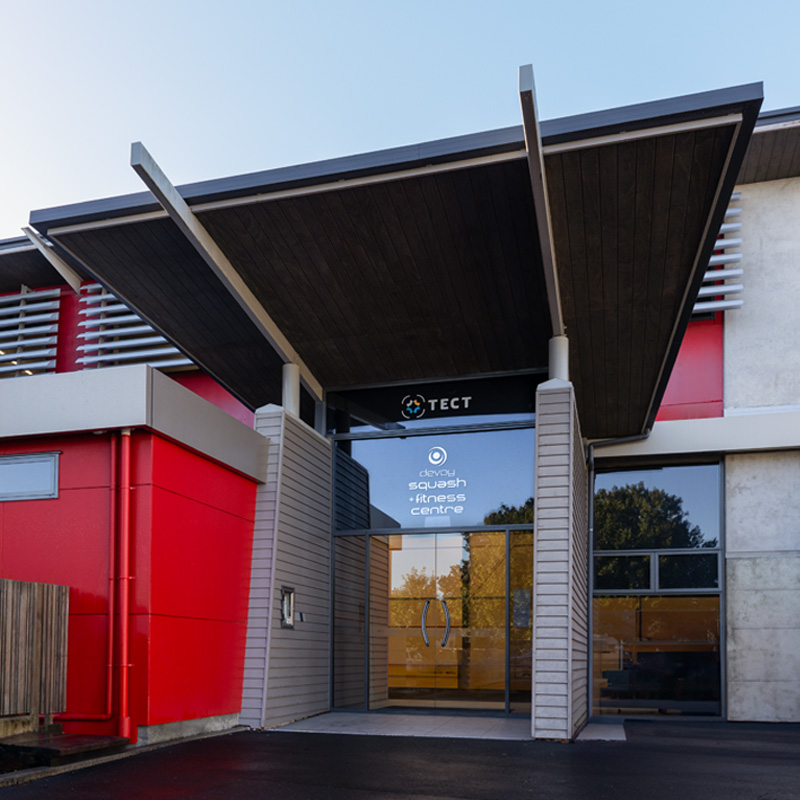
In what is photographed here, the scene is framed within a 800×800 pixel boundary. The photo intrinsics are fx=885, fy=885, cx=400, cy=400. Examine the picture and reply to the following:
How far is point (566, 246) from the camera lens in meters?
8.28

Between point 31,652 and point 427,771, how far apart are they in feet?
10.1

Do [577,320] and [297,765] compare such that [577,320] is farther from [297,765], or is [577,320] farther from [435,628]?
[297,765]

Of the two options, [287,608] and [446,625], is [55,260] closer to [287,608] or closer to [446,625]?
[287,608]

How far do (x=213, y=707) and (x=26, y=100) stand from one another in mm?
10841

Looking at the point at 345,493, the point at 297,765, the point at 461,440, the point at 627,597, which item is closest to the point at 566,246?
the point at 461,440

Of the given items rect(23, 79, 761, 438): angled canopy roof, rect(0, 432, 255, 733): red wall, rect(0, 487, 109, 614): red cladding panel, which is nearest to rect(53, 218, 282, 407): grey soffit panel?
rect(23, 79, 761, 438): angled canopy roof

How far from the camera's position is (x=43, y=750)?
608 centimetres

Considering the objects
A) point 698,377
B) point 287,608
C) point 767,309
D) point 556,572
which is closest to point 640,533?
point 698,377

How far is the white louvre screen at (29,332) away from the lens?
15.3 meters

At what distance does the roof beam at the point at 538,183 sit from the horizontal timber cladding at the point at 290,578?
3.18 metres

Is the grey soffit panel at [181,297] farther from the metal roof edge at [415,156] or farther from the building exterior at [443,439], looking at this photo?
the metal roof edge at [415,156]

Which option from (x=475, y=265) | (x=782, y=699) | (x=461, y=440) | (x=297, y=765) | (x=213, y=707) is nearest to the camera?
(x=297, y=765)

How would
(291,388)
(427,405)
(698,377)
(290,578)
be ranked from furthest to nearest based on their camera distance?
(698,377), (427,405), (291,388), (290,578)

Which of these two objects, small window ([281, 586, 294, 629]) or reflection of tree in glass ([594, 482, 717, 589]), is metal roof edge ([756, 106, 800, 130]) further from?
small window ([281, 586, 294, 629])
